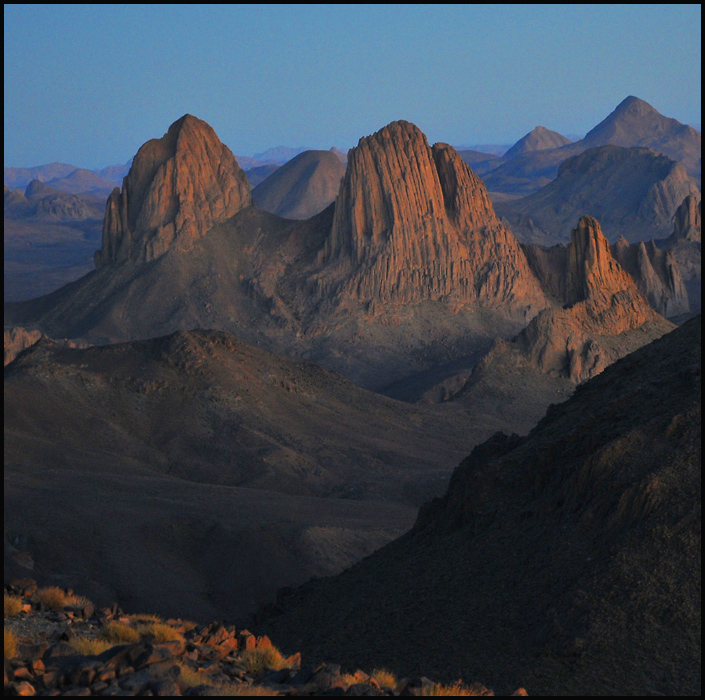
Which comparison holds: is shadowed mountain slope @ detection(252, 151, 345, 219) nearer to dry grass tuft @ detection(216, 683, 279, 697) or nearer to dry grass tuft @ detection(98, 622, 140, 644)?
dry grass tuft @ detection(98, 622, 140, 644)

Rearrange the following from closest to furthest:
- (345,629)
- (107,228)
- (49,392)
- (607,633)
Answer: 1. (607,633)
2. (345,629)
3. (49,392)
4. (107,228)

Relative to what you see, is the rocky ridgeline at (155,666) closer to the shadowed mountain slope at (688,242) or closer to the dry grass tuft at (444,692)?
the dry grass tuft at (444,692)

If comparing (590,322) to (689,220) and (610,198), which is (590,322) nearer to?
(689,220)

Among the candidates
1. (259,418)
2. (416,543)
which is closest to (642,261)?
(259,418)

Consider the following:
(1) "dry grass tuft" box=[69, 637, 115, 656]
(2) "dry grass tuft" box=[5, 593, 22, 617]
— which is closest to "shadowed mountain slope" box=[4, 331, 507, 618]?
(2) "dry grass tuft" box=[5, 593, 22, 617]

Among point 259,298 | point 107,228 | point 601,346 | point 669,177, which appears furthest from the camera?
point 669,177

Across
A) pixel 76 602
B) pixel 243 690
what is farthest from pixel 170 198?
pixel 243 690

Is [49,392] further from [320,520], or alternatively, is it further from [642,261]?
[642,261]
